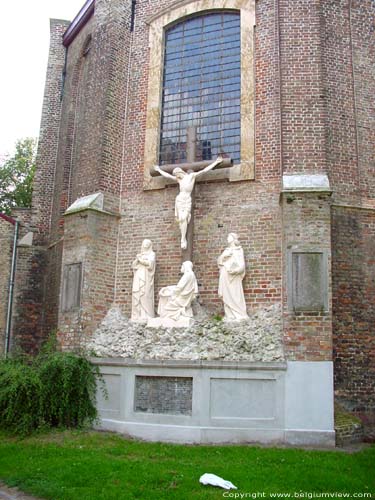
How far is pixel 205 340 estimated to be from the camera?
36.0 ft

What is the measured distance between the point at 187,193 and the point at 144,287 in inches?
91.7

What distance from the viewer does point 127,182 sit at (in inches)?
535

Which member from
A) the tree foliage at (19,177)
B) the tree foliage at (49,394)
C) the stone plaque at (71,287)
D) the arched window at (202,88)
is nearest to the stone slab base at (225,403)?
the tree foliage at (49,394)

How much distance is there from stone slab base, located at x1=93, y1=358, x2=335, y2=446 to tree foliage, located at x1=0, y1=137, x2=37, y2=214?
54.7 feet

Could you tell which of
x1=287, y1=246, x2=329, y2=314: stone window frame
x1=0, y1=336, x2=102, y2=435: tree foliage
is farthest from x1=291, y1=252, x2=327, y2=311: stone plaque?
x1=0, y1=336, x2=102, y2=435: tree foliage

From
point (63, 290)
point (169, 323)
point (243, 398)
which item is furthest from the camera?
point (63, 290)

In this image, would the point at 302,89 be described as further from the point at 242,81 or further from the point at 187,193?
the point at 187,193

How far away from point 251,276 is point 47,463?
18.3 feet

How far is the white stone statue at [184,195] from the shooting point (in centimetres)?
1212

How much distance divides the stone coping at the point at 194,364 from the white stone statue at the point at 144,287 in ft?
3.81

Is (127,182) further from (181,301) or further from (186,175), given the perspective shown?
(181,301)

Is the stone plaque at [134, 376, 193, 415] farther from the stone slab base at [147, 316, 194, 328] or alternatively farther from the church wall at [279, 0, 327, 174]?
the church wall at [279, 0, 327, 174]

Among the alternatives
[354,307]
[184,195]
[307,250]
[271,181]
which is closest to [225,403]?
[307,250]

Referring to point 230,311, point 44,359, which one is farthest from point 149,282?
point 44,359
